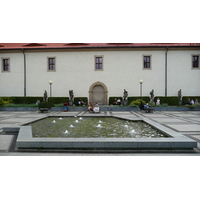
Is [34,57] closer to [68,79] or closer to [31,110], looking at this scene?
[68,79]

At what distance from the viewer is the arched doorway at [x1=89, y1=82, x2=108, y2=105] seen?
25.5 meters

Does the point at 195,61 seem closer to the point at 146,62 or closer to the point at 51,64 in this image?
the point at 146,62

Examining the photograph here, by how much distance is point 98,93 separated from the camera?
25797 millimetres

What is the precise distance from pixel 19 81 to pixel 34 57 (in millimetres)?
3920

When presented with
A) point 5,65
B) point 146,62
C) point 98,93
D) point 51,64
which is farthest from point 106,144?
point 5,65

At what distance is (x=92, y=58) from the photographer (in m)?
25.6

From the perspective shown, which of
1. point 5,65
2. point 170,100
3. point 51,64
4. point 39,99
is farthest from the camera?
point 5,65

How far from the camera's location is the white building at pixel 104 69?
25250 millimetres

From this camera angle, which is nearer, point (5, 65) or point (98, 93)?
point (98, 93)

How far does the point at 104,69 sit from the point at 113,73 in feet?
4.34

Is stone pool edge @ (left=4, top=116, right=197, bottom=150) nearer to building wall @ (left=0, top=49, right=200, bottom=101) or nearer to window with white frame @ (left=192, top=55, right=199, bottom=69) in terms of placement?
building wall @ (left=0, top=49, right=200, bottom=101)

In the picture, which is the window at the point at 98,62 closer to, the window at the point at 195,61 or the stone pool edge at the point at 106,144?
the window at the point at 195,61

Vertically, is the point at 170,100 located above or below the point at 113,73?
below

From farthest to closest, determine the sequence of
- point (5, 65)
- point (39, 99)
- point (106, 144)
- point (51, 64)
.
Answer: point (5, 65)
point (51, 64)
point (39, 99)
point (106, 144)
